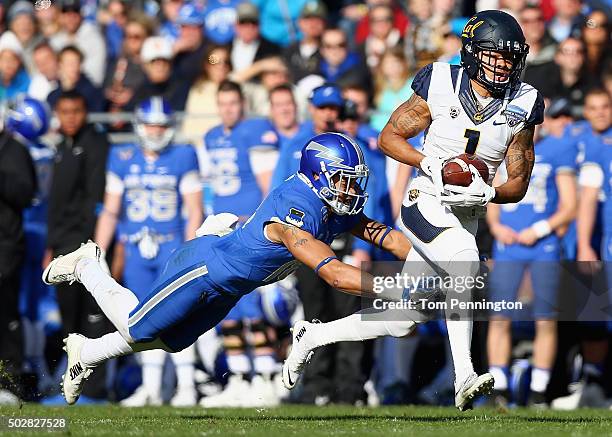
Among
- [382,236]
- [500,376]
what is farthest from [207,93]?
[382,236]

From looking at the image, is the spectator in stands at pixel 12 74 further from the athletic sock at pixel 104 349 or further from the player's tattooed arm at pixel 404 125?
the player's tattooed arm at pixel 404 125

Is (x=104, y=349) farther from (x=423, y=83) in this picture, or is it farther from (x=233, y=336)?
(x=233, y=336)

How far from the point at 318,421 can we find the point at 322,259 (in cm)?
136

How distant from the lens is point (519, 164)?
25.7ft

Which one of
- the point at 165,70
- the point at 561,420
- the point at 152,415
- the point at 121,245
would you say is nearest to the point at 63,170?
the point at 121,245

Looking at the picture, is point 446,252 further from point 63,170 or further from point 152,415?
point 63,170

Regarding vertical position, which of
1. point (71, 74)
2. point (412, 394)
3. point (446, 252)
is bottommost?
point (412, 394)

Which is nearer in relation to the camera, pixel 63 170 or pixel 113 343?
pixel 113 343

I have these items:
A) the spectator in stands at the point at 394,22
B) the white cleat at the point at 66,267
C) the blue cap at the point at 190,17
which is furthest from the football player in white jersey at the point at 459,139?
the blue cap at the point at 190,17

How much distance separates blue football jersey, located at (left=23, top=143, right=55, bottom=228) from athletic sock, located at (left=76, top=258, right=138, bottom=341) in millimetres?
3649

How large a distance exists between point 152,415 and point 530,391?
10.8 ft

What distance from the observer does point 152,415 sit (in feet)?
28.8

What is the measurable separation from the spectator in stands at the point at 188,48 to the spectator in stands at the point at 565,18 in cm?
339

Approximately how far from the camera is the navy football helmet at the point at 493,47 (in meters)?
7.70
